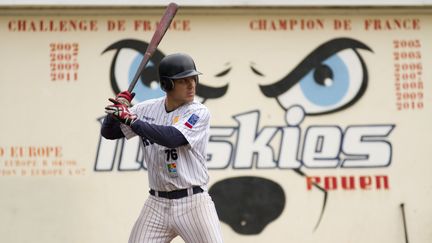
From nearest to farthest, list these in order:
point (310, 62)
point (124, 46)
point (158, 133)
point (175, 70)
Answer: point (158, 133) < point (175, 70) < point (124, 46) < point (310, 62)

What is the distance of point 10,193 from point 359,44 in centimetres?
375

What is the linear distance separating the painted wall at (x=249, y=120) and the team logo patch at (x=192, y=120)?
3226 mm

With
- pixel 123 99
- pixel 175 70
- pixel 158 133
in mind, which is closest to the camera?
pixel 158 133

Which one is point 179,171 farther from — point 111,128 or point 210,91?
point 210,91

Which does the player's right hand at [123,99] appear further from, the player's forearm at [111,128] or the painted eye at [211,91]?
the painted eye at [211,91]

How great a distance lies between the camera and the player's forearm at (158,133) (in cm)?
620

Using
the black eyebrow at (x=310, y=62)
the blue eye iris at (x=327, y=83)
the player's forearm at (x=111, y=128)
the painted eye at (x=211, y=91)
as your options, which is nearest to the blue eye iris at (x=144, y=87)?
the painted eye at (x=211, y=91)

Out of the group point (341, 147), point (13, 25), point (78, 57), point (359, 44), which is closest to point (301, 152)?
point (341, 147)

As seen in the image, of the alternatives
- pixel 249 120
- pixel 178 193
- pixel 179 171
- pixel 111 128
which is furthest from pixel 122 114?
pixel 249 120

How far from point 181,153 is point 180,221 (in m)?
0.45

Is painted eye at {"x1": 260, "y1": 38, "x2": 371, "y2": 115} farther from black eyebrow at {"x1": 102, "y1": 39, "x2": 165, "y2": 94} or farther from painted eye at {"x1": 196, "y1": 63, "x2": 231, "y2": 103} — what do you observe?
black eyebrow at {"x1": 102, "y1": 39, "x2": 165, "y2": 94}

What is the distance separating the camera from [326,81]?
9.86m

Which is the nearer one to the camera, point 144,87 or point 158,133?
point 158,133

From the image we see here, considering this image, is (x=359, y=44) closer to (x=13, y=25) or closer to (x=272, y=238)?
(x=272, y=238)
